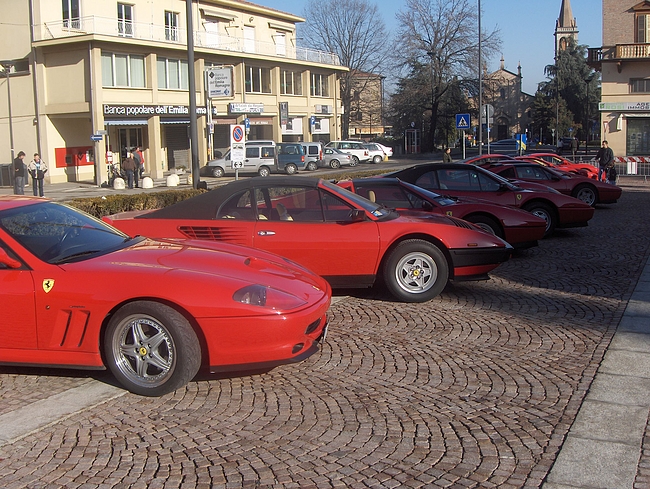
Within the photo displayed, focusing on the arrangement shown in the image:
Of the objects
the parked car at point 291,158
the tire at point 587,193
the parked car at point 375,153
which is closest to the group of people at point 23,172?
the parked car at point 291,158

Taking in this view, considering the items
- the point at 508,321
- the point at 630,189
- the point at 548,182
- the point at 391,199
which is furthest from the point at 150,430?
the point at 630,189

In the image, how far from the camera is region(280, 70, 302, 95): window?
5363 centimetres

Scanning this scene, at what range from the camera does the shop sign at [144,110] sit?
38.8 meters

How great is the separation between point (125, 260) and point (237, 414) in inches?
57.8

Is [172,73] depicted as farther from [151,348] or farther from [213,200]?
[151,348]

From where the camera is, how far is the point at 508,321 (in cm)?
697

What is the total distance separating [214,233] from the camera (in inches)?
304

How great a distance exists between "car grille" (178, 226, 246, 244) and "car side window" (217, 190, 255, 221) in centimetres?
18

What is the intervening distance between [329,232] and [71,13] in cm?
3649

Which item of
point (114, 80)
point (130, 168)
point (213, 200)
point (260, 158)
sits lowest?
point (213, 200)

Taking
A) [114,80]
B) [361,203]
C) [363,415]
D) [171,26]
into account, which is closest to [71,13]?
[114,80]

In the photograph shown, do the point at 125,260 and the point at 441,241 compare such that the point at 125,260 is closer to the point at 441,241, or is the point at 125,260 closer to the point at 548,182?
the point at 441,241

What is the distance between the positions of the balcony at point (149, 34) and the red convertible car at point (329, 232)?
1311 inches

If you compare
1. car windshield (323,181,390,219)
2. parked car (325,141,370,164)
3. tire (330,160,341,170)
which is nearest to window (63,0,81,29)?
tire (330,160,341,170)
